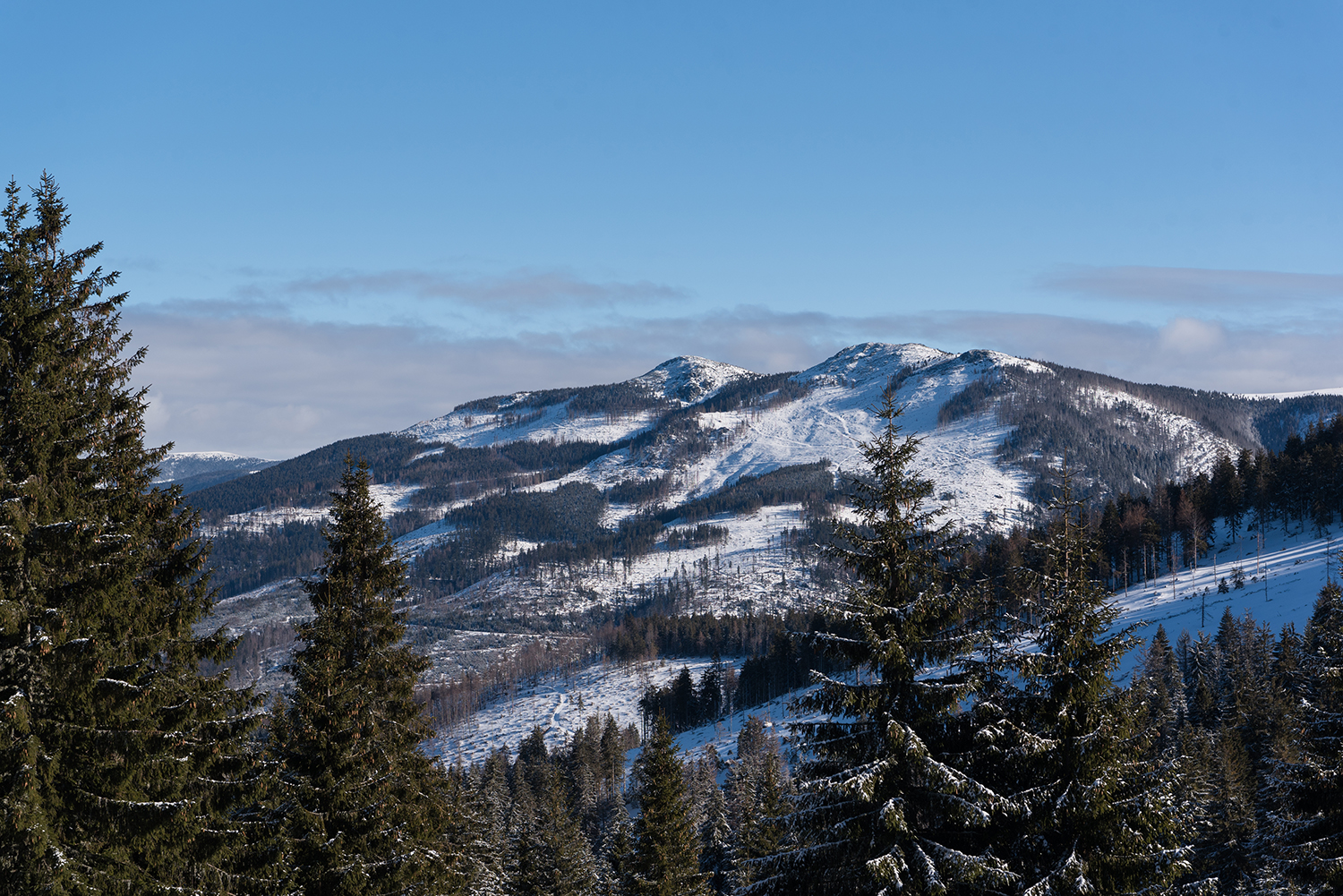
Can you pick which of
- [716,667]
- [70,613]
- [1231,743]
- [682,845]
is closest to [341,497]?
[70,613]

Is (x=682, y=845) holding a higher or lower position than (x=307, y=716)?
lower

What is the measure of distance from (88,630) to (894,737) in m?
12.9

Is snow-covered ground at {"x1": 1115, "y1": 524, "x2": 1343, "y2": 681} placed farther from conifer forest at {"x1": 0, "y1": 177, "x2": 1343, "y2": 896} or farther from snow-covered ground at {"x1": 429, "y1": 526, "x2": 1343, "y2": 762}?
conifer forest at {"x1": 0, "y1": 177, "x2": 1343, "y2": 896}

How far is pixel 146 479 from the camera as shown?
16.1m

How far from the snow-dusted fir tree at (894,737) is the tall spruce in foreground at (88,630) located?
394 inches

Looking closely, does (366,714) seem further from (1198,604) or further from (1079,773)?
(1198,604)

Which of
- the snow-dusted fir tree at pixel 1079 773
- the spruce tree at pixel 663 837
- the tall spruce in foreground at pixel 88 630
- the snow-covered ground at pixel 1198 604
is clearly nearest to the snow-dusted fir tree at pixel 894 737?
the snow-dusted fir tree at pixel 1079 773

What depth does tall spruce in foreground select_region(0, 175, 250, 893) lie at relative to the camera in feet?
42.8

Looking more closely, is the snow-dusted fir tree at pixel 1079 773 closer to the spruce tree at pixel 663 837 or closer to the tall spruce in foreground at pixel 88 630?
the tall spruce in foreground at pixel 88 630

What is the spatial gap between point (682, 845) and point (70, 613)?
28108 mm

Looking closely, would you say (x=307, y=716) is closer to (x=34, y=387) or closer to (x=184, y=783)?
(x=184, y=783)

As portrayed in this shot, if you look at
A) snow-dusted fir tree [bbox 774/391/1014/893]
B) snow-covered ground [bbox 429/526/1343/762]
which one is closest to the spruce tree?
snow-dusted fir tree [bbox 774/391/1014/893]

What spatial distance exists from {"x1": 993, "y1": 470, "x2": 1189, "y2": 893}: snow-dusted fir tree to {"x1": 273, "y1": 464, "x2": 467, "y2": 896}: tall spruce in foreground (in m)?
12.9

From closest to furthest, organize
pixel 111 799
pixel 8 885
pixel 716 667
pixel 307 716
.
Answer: pixel 8 885 → pixel 111 799 → pixel 307 716 → pixel 716 667
